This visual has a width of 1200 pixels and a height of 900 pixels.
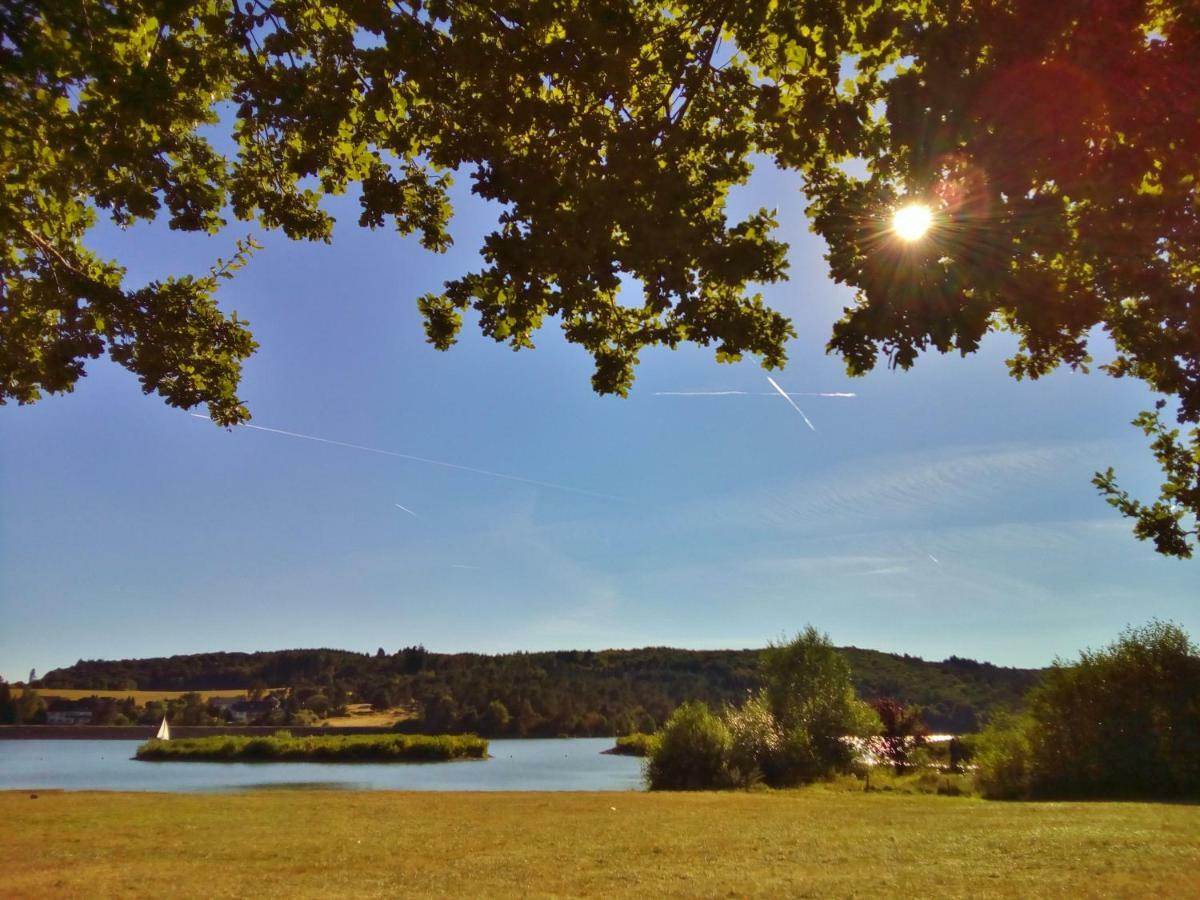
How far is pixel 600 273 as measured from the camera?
7074 mm

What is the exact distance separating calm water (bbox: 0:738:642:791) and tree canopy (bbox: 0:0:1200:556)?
2122 cm

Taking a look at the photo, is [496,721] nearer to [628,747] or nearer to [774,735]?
[628,747]

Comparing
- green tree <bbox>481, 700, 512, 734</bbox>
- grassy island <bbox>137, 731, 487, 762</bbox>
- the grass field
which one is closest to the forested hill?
green tree <bbox>481, 700, 512, 734</bbox>

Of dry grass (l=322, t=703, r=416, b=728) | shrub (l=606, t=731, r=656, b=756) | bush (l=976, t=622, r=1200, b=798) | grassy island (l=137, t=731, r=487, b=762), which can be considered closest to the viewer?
bush (l=976, t=622, r=1200, b=798)

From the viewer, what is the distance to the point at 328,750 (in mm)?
44688

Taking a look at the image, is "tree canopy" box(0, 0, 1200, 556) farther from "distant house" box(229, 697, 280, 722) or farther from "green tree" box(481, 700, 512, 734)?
"distant house" box(229, 697, 280, 722)

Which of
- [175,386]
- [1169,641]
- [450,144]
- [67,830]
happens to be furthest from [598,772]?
[450,144]

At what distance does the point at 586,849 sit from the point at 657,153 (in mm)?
10208

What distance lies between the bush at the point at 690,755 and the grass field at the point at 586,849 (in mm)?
12385

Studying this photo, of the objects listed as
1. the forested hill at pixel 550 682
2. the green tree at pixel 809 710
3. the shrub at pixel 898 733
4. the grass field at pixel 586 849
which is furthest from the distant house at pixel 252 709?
the grass field at pixel 586 849

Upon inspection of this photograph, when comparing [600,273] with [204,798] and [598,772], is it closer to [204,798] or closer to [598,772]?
[204,798]

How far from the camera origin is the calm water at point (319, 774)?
2702 centimetres

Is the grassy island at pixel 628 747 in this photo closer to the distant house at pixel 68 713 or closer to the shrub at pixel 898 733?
the shrub at pixel 898 733

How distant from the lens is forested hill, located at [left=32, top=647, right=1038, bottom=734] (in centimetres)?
6769
